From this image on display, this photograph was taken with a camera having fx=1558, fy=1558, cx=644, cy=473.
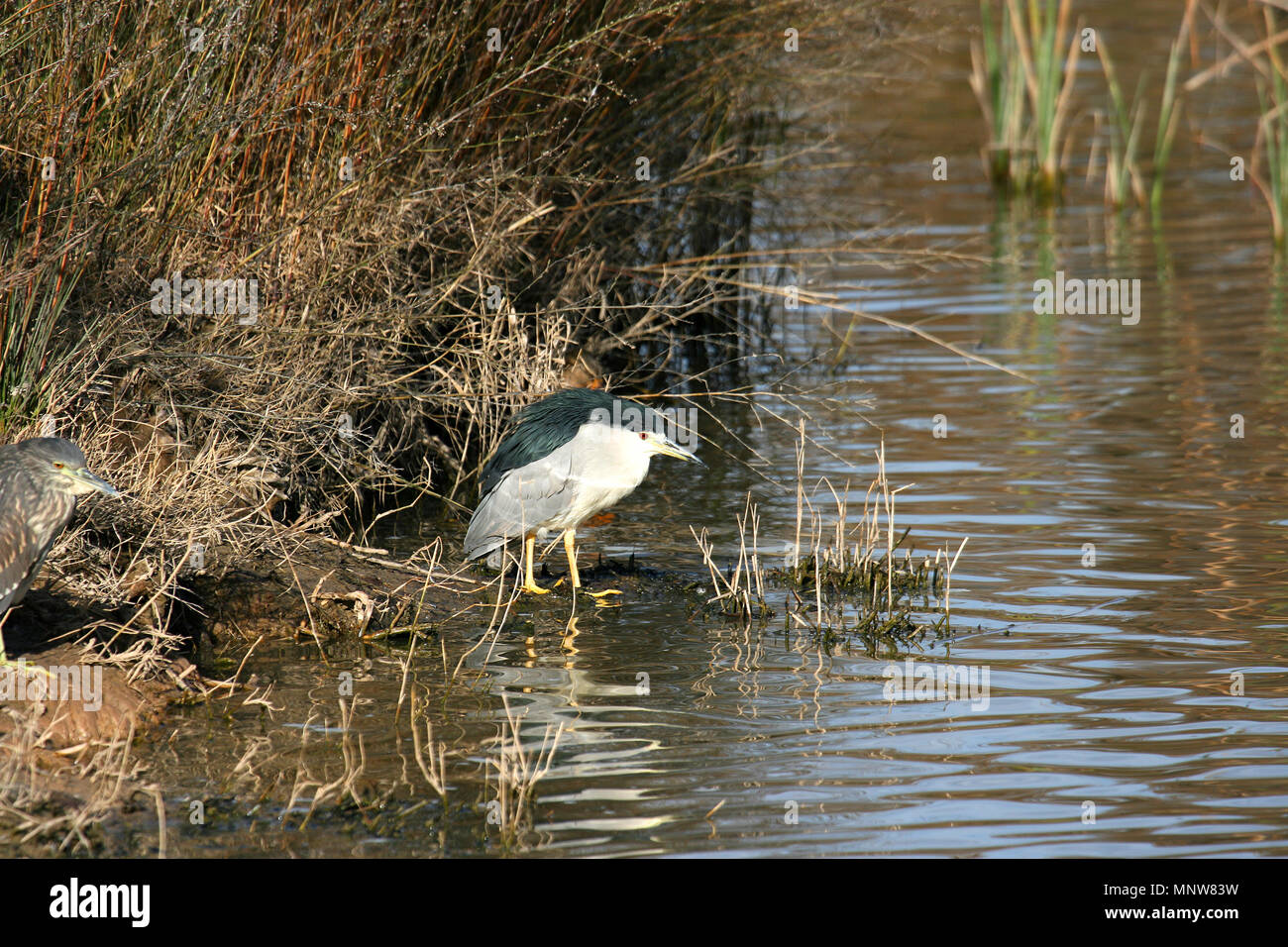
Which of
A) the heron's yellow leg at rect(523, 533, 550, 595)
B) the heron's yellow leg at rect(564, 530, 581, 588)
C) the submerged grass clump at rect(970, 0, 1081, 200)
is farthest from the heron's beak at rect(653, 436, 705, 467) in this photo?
the submerged grass clump at rect(970, 0, 1081, 200)

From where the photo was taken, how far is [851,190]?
46.0 ft

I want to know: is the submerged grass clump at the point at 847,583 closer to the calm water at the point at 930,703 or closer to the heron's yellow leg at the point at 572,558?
the calm water at the point at 930,703

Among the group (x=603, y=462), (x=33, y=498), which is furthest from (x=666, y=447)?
(x=33, y=498)

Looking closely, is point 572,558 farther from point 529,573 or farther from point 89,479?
point 89,479

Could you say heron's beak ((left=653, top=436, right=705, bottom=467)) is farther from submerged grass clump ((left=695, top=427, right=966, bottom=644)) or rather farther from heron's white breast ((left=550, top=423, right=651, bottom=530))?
submerged grass clump ((left=695, top=427, right=966, bottom=644))

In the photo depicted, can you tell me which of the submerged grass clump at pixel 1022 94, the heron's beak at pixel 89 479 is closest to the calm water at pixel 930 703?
the heron's beak at pixel 89 479

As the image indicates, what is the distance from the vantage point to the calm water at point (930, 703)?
4.98 metres

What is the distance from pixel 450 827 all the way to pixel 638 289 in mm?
6637

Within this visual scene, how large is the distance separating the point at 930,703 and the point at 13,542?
133 inches

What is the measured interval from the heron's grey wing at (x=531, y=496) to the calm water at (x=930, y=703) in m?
0.39

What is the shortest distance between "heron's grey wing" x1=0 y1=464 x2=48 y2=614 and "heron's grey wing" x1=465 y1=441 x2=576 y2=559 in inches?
101
